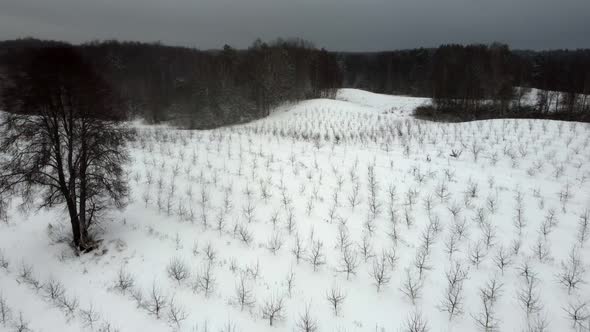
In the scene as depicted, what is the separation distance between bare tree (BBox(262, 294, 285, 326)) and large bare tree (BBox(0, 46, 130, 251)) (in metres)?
7.09

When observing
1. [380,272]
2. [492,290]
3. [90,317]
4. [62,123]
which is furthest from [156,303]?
[492,290]

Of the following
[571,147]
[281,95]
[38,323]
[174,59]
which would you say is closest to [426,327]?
[38,323]

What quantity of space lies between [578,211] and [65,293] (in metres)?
16.5

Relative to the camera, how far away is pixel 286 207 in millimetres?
11852

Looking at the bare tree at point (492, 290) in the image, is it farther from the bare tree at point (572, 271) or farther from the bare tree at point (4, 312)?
the bare tree at point (4, 312)

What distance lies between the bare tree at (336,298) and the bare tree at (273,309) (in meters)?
1.22

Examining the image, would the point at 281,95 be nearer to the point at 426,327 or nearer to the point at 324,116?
the point at 324,116

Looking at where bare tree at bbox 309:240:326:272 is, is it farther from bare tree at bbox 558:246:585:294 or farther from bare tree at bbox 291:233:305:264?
bare tree at bbox 558:246:585:294

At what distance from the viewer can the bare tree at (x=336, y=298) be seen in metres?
7.15

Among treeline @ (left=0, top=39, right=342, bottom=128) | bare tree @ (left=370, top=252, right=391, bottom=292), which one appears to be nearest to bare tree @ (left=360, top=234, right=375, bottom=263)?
bare tree @ (left=370, top=252, right=391, bottom=292)

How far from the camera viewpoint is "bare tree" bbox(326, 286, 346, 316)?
281 inches

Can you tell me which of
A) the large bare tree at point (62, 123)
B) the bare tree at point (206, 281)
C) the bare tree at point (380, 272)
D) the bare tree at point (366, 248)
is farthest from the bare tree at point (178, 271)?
the bare tree at point (380, 272)

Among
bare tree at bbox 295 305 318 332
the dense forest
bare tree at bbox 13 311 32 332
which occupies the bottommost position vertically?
bare tree at bbox 13 311 32 332

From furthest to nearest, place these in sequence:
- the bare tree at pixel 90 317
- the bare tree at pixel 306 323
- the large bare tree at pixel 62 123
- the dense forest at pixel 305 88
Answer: the dense forest at pixel 305 88 < the large bare tree at pixel 62 123 < the bare tree at pixel 90 317 < the bare tree at pixel 306 323
